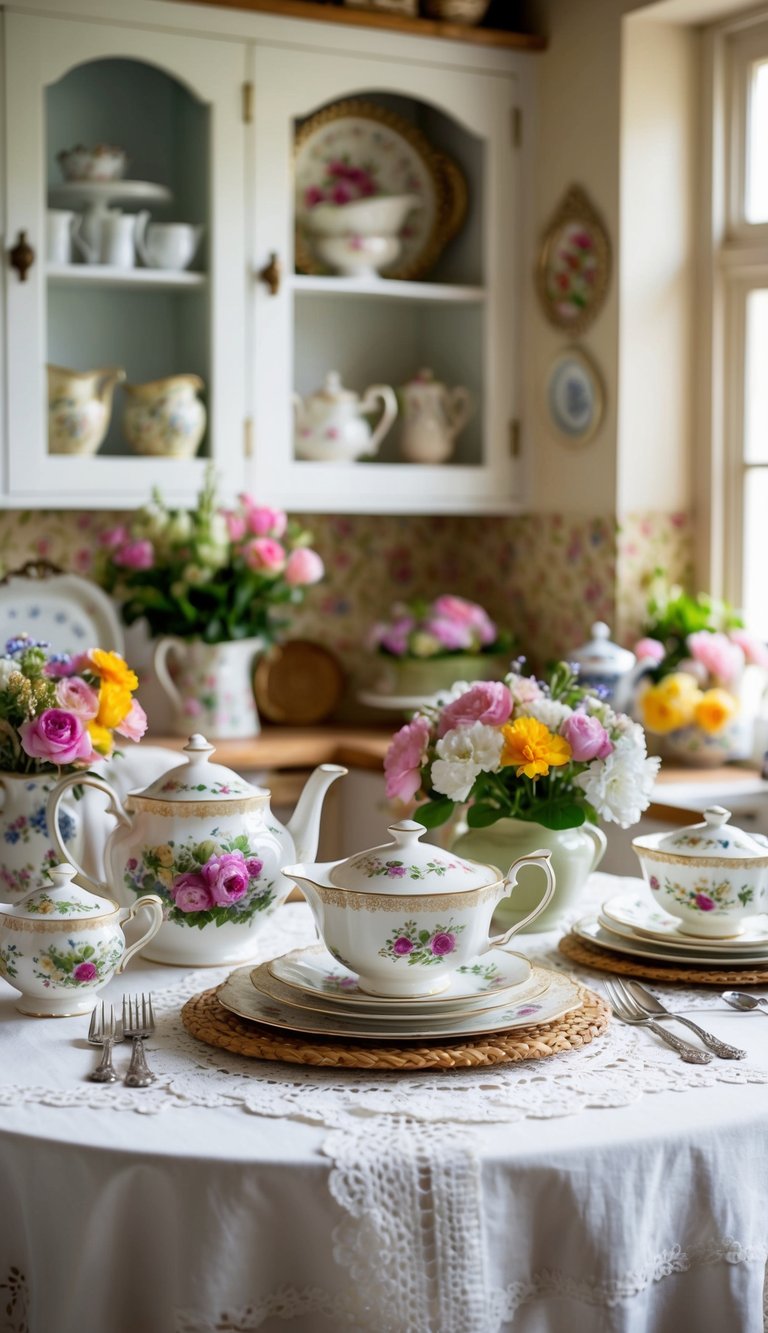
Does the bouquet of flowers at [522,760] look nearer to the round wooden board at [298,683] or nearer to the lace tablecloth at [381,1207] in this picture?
the lace tablecloth at [381,1207]

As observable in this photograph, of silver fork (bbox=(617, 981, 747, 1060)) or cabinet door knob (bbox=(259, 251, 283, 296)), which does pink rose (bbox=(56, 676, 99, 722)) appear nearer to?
silver fork (bbox=(617, 981, 747, 1060))

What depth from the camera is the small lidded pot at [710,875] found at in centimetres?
151

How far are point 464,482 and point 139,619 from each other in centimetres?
75

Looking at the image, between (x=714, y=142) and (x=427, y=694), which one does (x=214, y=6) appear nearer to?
(x=714, y=142)

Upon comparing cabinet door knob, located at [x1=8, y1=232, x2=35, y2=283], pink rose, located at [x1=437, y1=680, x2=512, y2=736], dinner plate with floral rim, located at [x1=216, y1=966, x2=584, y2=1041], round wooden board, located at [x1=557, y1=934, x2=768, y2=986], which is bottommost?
round wooden board, located at [x1=557, y1=934, x2=768, y2=986]

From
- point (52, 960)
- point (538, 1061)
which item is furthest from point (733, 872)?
point (52, 960)

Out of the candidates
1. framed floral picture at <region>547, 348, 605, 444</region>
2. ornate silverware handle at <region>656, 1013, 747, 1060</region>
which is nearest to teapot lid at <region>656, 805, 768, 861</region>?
ornate silverware handle at <region>656, 1013, 747, 1060</region>

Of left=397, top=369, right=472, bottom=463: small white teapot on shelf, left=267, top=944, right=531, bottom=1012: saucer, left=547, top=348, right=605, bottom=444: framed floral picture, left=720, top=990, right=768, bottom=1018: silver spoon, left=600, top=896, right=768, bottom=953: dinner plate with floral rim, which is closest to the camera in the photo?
left=267, top=944, right=531, bottom=1012: saucer

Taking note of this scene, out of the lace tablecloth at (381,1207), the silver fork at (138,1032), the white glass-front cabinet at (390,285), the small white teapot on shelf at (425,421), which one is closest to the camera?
the lace tablecloth at (381,1207)

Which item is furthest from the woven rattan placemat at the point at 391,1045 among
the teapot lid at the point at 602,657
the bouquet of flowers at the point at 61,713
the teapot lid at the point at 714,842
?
the teapot lid at the point at 602,657

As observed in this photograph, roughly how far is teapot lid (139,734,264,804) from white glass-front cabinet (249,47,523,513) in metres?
1.66

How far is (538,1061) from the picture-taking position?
1.27m

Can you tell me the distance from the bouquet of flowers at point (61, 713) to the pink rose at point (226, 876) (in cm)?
19

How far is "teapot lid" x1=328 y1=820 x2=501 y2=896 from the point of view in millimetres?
1301
